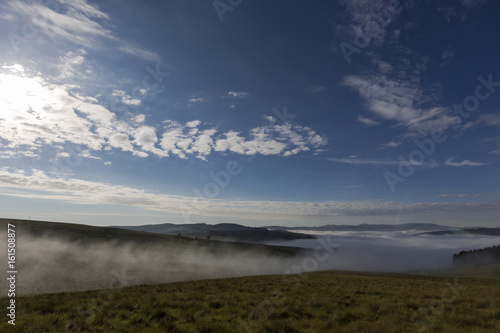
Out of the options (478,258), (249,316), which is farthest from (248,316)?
(478,258)

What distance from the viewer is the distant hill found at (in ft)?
392

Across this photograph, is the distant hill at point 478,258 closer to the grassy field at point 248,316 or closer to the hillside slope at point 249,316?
the grassy field at point 248,316

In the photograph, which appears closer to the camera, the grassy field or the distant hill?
the grassy field

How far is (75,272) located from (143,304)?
2609cm

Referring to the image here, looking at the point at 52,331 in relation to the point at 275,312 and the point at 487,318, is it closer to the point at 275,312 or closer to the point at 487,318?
the point at 275,312

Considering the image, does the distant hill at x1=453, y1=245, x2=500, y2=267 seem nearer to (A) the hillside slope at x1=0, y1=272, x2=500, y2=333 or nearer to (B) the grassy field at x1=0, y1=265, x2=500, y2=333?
(B) the grassy field at x1=0, y1=265, x2=500, y2=333

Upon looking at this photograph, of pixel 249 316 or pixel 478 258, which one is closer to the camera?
pixel 249 316

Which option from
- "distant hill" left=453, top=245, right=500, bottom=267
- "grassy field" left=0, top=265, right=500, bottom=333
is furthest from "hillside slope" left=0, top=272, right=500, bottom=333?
"distant hill" left=453, top=245, right=500, bottom=267

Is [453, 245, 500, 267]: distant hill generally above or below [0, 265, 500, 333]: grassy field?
below

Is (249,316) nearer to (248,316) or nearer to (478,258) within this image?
(248,316)

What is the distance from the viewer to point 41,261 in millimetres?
36625

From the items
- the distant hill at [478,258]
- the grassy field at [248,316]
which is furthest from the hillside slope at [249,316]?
the distant hill at [478,258]

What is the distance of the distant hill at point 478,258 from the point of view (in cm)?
11938

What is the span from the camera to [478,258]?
125438 mm
